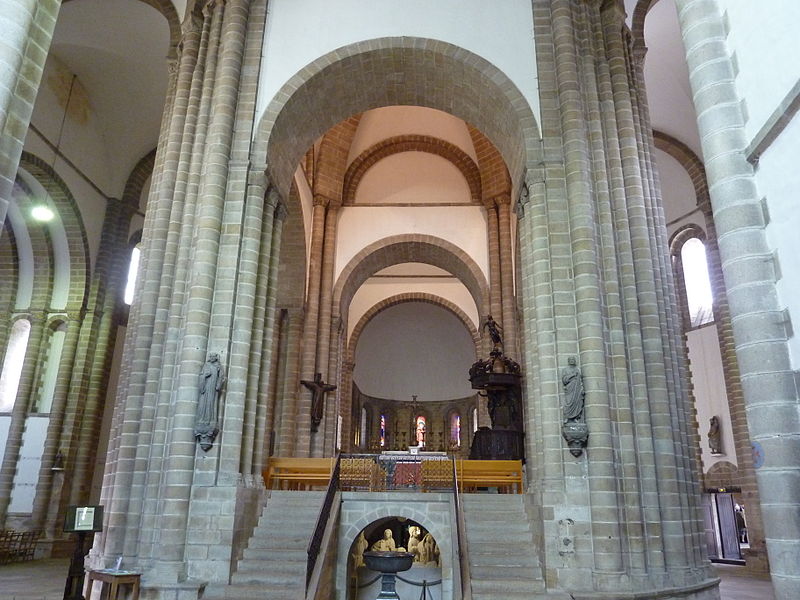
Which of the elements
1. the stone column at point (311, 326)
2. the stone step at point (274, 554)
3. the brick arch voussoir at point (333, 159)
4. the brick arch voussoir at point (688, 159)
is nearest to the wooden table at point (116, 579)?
the stone step at point (274, 554)

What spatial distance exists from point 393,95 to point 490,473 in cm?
824

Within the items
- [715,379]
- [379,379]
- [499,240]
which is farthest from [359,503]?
[379,379]

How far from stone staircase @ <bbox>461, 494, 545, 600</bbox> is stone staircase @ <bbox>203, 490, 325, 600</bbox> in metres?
2.63

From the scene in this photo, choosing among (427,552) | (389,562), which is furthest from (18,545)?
(389,562)

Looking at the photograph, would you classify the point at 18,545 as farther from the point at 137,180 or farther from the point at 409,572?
the point at 137,180

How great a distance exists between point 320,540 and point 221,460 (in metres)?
2.07

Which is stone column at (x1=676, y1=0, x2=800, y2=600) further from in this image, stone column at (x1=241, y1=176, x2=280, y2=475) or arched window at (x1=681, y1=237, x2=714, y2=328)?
arched window at (x1=681, y1=237, x2=714, y2=328)

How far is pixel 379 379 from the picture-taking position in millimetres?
33750

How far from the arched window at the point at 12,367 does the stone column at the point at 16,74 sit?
14.8 metres

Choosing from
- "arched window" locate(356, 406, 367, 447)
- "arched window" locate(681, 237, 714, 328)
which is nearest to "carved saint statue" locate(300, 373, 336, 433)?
"arched window" locate(681, 237, 714, 328)

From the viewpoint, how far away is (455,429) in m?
32.9

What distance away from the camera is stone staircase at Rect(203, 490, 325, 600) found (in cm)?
895

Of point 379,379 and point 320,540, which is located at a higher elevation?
point 379,379

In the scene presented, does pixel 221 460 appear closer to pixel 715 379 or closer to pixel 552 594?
pixel 552 594
